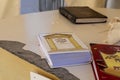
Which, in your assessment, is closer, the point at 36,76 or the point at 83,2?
the point at 36,76

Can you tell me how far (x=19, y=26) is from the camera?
1.09m

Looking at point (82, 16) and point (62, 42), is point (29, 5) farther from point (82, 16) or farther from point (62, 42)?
point (62, 42)

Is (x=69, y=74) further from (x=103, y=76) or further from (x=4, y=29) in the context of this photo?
(x=4, y=29)

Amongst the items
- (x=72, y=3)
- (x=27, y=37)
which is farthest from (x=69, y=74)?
(x=72, y=3)

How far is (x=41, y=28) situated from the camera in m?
1.08

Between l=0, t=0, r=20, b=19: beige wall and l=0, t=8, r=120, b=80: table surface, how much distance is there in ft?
1.65

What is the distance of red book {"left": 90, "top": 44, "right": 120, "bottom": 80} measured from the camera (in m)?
0.67

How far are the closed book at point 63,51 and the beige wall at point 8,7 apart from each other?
894mm

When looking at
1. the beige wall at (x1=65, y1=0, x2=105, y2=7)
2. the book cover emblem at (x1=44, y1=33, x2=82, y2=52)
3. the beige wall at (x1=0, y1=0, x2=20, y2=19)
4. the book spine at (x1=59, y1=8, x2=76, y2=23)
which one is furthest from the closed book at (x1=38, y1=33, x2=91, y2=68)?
the beige wall at (x1=65, y1=0, x2=105, y2=7)

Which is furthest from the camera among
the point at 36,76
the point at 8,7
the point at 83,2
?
the point at 83,2

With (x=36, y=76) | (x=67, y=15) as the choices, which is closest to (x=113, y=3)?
(x=67, y=15)

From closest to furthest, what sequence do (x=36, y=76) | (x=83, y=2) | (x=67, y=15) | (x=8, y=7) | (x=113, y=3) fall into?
(x=36, y=76), (x=67, y=15), (x=8, y=7), (x=83, y=2), (x=113, y=3)

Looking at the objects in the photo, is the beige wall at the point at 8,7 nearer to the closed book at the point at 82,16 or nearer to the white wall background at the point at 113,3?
the closed book at the point at 82,16

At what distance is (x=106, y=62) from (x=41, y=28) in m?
0.43
